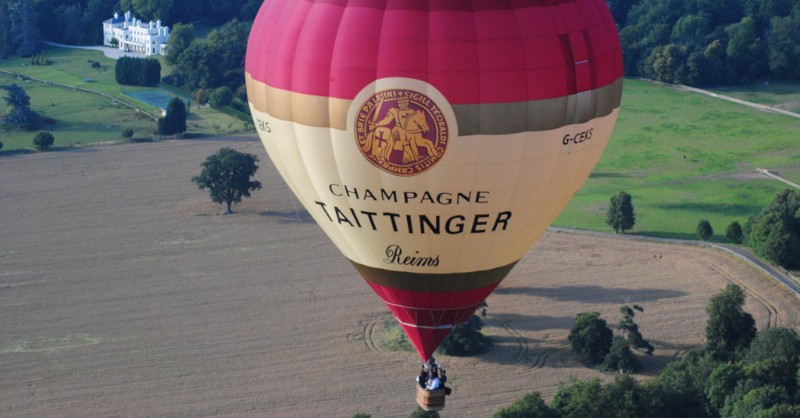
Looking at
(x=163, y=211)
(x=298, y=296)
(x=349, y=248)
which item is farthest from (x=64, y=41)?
(x=349, y=248)

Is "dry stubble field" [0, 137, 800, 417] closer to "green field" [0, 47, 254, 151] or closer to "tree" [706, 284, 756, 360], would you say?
"tree" [706, 284, 756, 360]

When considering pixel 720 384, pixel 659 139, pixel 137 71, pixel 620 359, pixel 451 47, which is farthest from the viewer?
pixel 137 71

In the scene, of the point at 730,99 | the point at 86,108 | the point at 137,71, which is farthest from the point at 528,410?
the point at 137,71

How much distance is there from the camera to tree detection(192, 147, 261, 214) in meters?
73.8

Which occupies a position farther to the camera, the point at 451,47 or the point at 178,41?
the point at 178,41

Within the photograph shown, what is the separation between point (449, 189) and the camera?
115 feet

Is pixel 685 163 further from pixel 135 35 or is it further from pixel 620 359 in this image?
pixel 135 35

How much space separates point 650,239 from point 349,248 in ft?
109

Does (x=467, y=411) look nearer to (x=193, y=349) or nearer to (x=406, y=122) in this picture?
(x=193, y=349)

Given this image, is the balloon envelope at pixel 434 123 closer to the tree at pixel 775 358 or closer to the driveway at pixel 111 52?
the tree at pixel 775 358

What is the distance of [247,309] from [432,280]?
25033 millimetres

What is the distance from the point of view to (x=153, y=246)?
69.2 m

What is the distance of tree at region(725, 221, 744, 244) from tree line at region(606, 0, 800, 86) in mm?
33992

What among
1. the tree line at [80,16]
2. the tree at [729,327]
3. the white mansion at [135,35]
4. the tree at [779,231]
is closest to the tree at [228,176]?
the tree at [779,231]
